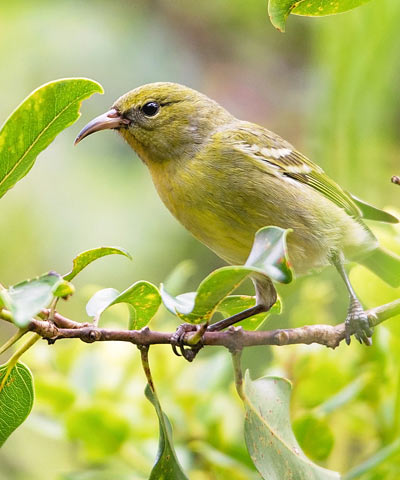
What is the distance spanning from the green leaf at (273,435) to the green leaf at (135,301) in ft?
0.97

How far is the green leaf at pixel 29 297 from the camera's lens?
1314 millimetres

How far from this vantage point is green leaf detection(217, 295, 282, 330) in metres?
2.04

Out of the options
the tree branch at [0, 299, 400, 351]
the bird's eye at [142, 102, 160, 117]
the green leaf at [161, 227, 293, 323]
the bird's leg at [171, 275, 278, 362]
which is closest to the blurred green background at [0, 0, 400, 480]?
the bird's leg at [171, 275, 278, 362]

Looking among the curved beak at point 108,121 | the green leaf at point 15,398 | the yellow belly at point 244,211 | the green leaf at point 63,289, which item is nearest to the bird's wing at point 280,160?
the yellow belly at point 244,211

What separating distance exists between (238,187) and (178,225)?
2274 millimetres

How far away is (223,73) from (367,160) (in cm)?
259

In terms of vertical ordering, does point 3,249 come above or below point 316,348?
above

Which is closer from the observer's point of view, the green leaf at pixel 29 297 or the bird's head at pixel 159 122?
the green leaf at pixel 29 297

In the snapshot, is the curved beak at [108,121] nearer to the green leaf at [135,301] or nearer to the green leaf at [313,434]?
the green leaf at [135,301]

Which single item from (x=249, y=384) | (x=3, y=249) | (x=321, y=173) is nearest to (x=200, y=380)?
(x=249, y=384)

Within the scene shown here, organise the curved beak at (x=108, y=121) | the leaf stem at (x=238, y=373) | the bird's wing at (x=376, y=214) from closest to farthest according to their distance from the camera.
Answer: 1. the leaf stem at (x=238, y=373)
2. the bird's wing at (x=376, y=214)
3. the curved beak at (x=108, y=121)

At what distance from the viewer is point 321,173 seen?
11.2 feet

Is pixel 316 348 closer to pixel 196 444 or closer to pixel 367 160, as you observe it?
pixel 196 444

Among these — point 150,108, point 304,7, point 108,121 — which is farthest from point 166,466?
point 150,108
